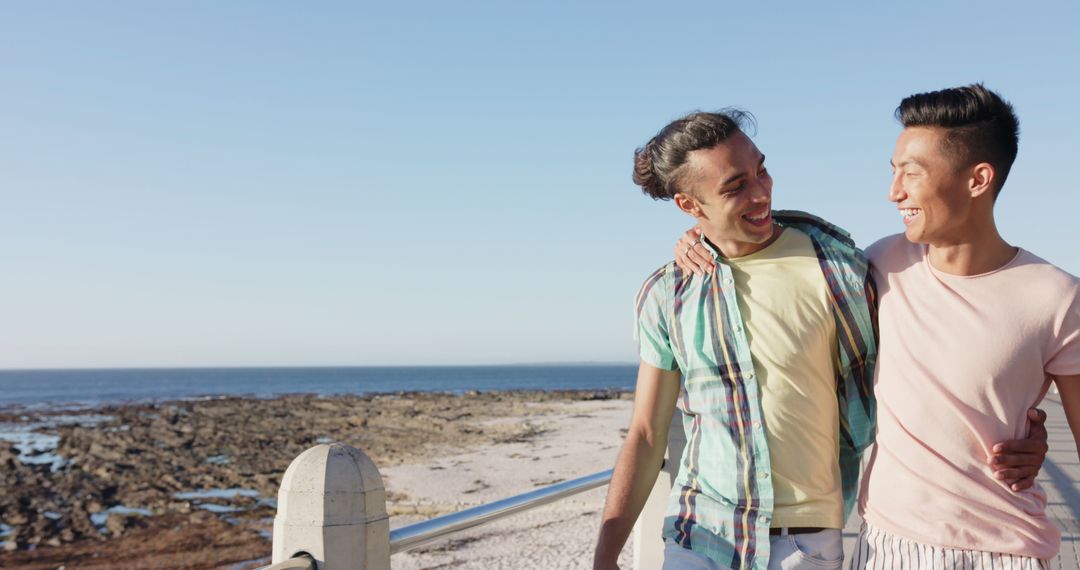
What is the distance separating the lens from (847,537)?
5.29 m

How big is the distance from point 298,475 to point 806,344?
4.97 ft

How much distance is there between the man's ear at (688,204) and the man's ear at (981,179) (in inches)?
27.4

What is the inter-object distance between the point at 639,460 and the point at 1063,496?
576 cm

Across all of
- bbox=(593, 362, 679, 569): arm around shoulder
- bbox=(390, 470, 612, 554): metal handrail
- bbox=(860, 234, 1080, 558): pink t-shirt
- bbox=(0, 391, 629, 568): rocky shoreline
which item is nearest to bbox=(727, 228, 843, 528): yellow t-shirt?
bbox=(860, 234, 1080, 558): pink t-shirt

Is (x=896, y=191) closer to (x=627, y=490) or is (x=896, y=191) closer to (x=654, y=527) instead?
(x=627, y=490)

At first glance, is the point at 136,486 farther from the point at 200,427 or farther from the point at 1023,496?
the point at 1023,496

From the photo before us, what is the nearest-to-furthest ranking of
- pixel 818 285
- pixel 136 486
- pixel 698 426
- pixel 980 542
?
pixel 980 542
pixel 818 285
pixel 698 426
pixel 136 486

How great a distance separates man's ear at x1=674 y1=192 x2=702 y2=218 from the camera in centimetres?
247

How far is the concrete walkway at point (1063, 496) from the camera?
5.22 metres

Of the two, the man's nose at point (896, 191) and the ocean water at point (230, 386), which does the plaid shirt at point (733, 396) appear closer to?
the man's nose at point (896, 191)

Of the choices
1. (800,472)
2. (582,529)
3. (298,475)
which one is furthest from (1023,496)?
(582,529)

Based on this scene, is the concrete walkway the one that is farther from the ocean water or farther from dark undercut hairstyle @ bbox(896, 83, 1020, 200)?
the ocean water

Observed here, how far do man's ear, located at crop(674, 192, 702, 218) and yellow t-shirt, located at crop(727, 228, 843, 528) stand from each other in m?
0.36

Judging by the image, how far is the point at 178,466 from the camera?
74.9 feet
